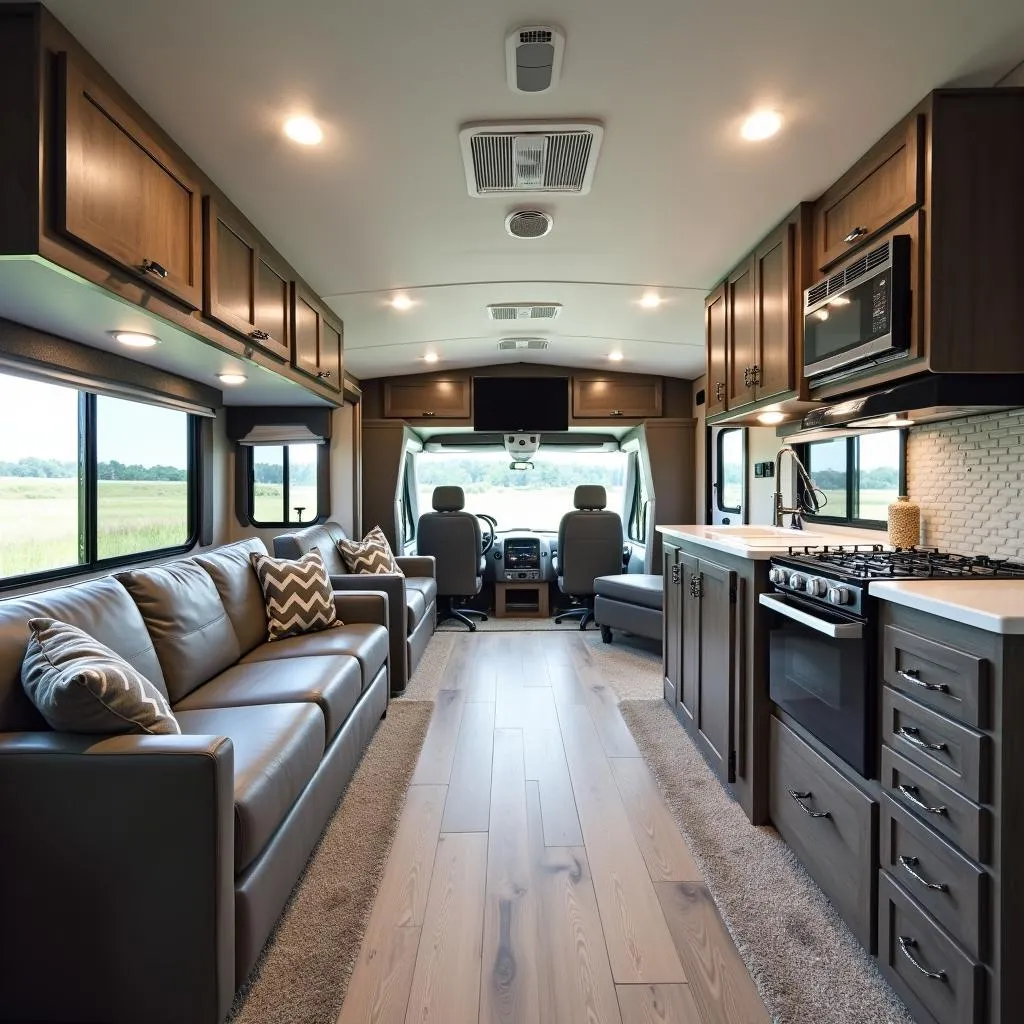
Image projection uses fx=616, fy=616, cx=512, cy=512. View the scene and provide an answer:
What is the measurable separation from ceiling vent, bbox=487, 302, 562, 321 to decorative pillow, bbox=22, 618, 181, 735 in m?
3.25

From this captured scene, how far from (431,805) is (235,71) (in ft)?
8.47

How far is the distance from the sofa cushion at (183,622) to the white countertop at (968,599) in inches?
90.0

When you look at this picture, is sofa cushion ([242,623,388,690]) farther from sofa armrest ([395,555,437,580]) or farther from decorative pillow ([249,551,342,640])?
sofa armrest ([395,555,437,580])

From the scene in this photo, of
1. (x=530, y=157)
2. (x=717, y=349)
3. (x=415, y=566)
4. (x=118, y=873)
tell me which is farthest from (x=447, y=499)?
(x=118, y=873)

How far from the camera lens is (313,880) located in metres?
1.96

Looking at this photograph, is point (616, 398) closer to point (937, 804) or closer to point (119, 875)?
point (937, 804)

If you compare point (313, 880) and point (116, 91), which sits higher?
point (116, 91)

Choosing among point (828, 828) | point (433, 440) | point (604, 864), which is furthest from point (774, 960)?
point (433, 440)

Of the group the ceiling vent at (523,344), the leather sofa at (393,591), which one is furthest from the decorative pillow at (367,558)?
the ceiling vent at (523,344)

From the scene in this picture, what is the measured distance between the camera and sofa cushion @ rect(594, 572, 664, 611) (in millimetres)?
4660

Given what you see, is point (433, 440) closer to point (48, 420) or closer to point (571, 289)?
point (571, 289)

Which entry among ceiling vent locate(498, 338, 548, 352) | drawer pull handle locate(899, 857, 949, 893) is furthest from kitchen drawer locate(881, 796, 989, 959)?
ceiling vent locate(498, 338, 548, 352)

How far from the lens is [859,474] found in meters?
3.10

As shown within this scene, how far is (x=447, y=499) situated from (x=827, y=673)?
4.38m
